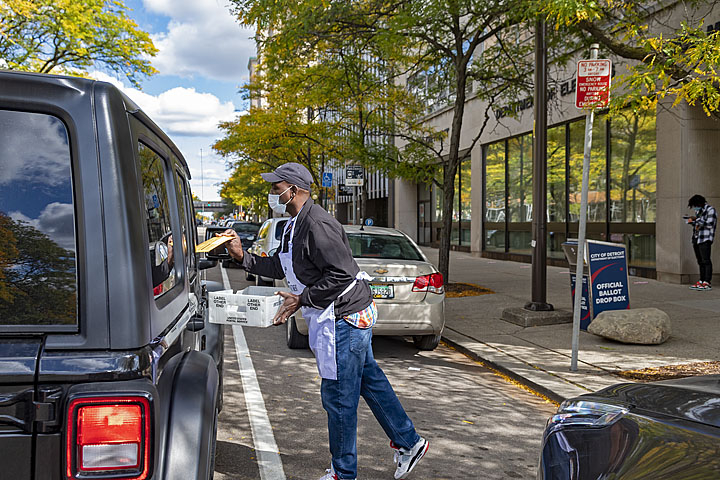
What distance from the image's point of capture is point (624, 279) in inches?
342

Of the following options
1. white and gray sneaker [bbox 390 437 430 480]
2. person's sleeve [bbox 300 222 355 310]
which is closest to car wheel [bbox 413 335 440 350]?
white and gray sneaker [bbox 390 437 430 480]

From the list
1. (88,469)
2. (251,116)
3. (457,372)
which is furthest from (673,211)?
(251,116)

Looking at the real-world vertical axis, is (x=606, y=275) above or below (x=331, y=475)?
above

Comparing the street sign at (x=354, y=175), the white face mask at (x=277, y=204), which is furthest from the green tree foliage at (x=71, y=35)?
the white face mask at (x=277, y=204)

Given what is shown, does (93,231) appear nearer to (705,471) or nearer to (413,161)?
(705,471)

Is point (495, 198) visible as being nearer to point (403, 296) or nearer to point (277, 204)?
Answer: point (403, 296)

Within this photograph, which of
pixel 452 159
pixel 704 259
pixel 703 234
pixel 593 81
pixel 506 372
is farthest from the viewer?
pixel 452 159

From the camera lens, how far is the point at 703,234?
11.9m

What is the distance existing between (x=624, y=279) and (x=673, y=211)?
5621 mm

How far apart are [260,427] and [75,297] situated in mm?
3418

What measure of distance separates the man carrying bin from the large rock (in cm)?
497

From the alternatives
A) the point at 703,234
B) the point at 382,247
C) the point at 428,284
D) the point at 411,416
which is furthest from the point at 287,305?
the point at 703,234

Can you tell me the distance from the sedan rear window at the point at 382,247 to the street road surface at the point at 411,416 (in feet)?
4.04

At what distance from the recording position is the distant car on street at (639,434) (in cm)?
192
